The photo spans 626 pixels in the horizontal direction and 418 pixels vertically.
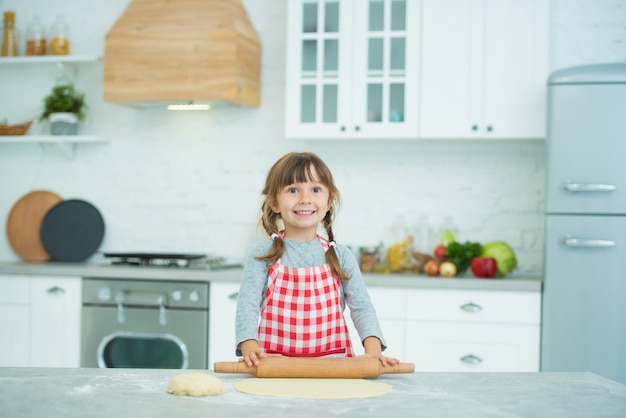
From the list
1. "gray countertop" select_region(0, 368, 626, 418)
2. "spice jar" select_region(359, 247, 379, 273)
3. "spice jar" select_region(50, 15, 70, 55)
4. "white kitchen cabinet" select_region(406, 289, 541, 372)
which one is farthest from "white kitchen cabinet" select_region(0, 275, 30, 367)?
"gray countertop" select_region(0, 368, 626, 418)

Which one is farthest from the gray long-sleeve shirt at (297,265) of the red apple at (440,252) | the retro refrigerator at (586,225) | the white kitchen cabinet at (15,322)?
the white kitchen cabinet at (15,322)

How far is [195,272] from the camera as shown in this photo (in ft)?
13.2

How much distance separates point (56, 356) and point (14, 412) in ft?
9.13

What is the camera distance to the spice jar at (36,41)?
Answer: 15.6 feet

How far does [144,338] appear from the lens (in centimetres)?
408

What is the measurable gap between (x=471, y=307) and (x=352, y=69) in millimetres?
1283

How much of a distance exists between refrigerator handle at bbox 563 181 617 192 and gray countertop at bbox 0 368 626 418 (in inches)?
73.5

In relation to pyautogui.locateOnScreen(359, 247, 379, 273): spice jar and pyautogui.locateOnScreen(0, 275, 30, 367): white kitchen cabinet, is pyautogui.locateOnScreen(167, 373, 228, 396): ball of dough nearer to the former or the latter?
pyautogui.locateOnScreen(359, 247, 379, 273): spice jar

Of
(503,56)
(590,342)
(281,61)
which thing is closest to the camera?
(590,342)

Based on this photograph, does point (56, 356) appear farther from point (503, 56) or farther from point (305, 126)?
point (503, 56)

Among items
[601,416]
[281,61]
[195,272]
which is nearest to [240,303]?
[601,416]

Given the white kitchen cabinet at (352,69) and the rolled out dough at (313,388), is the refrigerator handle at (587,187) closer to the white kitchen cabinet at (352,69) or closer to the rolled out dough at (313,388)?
the white kitchen cabinet at (352,69)

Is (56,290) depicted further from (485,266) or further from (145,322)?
(485,266)

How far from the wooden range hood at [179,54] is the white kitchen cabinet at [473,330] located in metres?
1.41
